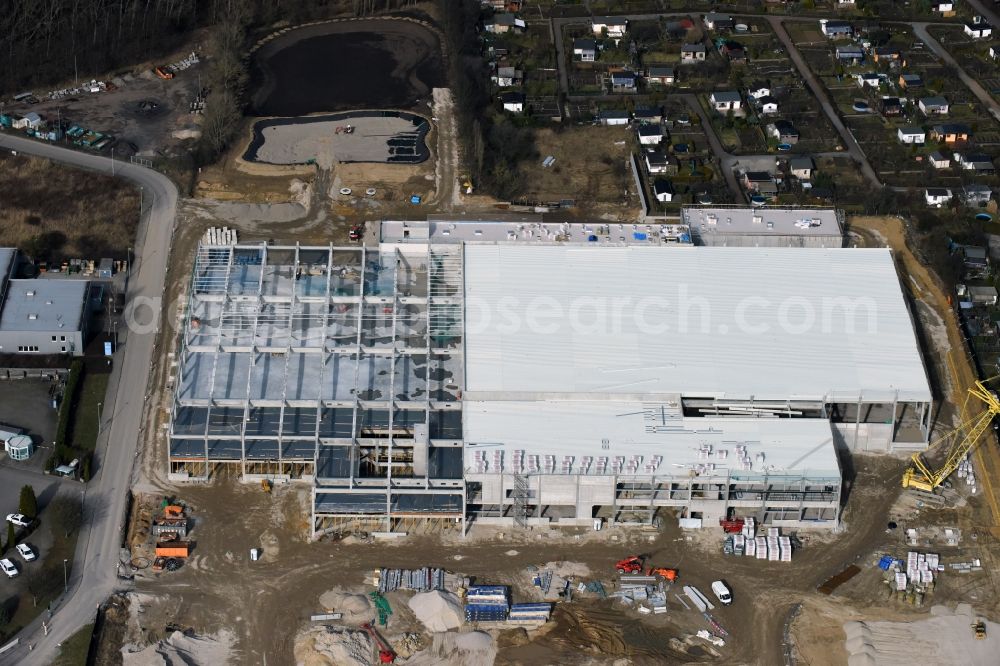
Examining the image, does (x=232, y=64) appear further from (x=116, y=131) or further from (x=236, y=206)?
(x=236, y=206)

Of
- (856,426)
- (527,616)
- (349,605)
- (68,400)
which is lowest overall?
(527,616)

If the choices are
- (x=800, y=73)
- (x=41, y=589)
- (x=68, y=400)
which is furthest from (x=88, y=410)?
(x=800, y=73)

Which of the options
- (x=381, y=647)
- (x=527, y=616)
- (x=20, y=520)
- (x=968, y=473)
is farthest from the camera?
(x=968, y=473)

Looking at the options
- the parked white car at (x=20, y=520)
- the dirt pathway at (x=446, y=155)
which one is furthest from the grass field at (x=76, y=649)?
the dirt pathway at (x=446, y=155)

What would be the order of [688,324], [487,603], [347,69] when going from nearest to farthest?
[487,603]
[688,324]
[347,69]

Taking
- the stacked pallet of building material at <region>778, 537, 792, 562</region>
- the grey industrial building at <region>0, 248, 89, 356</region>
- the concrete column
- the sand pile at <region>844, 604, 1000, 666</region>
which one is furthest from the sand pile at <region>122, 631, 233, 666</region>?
the concrete column

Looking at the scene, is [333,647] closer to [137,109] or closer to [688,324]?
[688,324]
